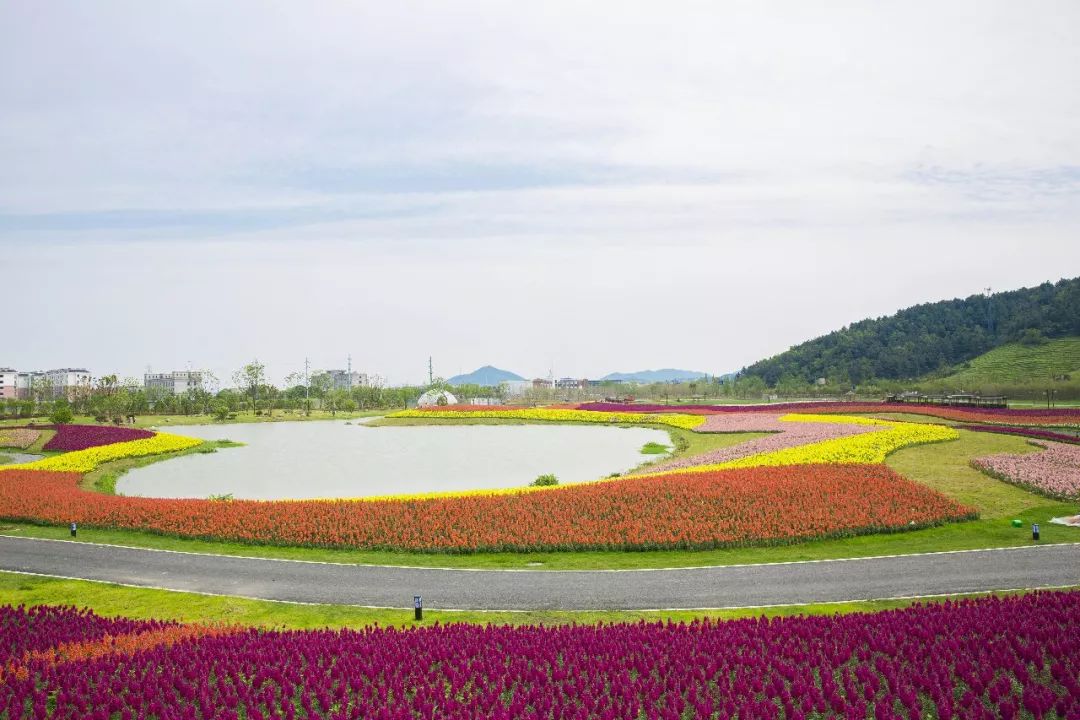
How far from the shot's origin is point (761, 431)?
48.3 metres

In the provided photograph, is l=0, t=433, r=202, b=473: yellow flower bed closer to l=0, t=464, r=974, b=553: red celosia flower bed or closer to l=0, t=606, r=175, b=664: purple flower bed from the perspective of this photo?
l=0, t=464, r=974, b=553: red celosia flower bed

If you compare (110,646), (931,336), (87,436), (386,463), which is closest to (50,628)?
(110,646)

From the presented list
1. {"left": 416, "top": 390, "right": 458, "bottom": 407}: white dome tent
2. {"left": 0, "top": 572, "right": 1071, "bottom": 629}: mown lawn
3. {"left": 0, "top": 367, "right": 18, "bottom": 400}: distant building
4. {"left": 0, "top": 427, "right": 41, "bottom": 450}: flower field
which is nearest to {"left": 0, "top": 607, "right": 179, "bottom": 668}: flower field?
{"left": 0, "top": 572, "right": 1071, "bottom": 629}: mown lawn

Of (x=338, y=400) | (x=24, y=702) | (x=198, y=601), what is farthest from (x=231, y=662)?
(x=338, y=400)

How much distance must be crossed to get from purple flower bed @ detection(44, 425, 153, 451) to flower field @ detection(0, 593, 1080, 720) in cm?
4134

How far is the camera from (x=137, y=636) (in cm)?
1180

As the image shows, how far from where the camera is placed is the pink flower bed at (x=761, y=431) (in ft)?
112

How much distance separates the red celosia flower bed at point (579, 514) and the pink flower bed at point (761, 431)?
8.09 meters

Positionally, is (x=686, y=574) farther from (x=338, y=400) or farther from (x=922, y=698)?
(x=338, y=400)

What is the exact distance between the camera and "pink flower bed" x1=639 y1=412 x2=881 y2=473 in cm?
3406

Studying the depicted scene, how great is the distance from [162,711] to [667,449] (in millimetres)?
37431

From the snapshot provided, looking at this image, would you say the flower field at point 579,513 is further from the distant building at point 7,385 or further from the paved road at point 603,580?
the distant building at point 7,385

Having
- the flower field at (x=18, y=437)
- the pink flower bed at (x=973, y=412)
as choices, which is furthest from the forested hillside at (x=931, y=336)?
the flower field at (x=18, y=437)

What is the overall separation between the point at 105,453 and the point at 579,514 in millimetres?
32784
